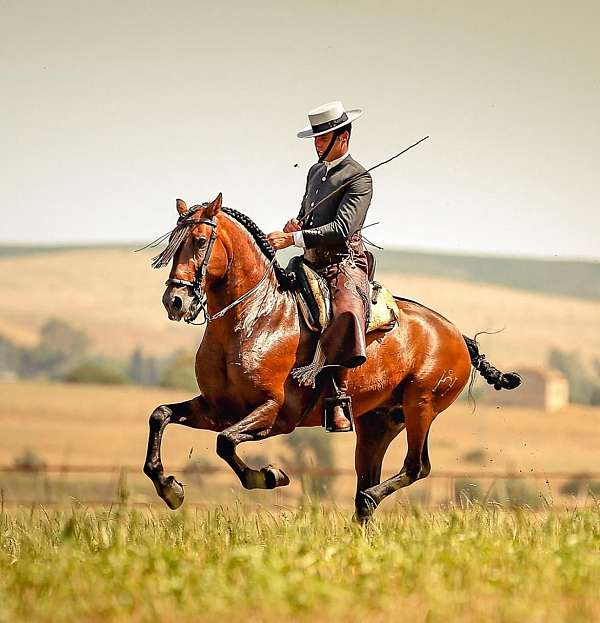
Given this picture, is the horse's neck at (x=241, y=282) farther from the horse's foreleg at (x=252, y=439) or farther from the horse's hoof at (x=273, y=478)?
the horse's hoof at (x=273, y=478)

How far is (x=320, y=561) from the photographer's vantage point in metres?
8.57

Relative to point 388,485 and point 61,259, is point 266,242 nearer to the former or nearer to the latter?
point 388,485

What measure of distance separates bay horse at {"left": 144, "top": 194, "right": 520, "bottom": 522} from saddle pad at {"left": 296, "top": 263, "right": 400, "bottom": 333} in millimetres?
73

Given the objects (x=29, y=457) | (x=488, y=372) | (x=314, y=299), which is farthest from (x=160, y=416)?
(x=29, y=457)

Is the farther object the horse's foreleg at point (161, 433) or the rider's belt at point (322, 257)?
the rider's belt at point (322, 257)

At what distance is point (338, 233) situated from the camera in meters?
10.3

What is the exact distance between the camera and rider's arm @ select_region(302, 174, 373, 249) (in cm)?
1032

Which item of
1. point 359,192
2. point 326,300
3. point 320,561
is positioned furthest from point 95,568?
point 359,192

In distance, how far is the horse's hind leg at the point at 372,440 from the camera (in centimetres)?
1176

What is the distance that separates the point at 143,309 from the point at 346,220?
127 m

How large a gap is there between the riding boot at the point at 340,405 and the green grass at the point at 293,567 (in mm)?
705

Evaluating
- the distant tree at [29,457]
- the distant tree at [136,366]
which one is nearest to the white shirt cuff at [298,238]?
the distant tree at [29,457]

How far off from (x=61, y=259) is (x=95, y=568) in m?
144

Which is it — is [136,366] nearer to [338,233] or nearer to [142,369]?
[142,369]
